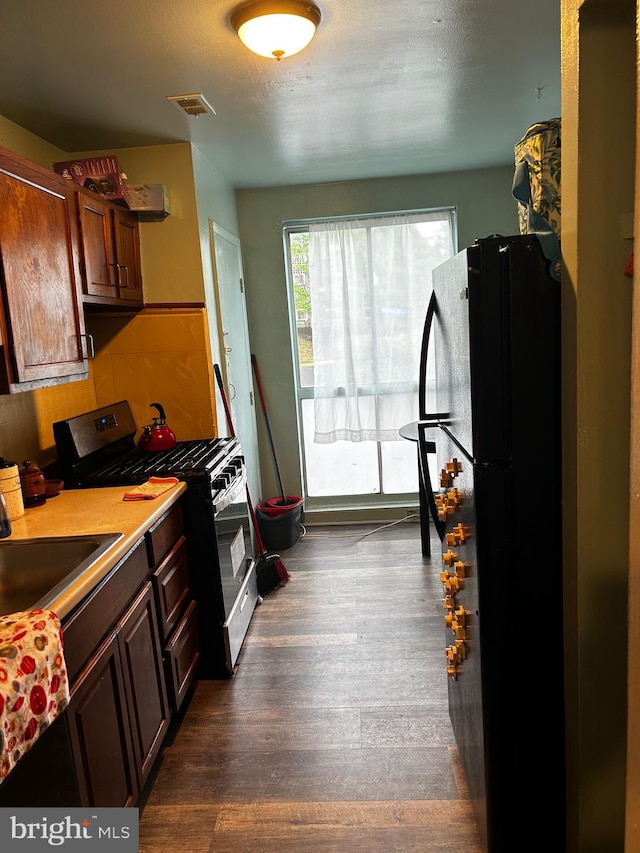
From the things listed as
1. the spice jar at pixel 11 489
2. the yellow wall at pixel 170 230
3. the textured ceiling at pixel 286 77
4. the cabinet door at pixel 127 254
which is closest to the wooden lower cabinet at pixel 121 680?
the spice jar at pixel 11 489

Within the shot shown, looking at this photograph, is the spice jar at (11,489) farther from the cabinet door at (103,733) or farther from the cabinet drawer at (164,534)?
the cabinet door at (103,733)

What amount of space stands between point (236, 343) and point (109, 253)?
4.22 feet

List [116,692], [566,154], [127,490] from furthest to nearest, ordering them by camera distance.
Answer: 1. [127,490]
2. [116,692]
3. [566,154]

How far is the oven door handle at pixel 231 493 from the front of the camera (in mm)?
2561

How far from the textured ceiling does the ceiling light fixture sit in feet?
0.17

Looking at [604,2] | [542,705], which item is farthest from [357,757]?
[604,2]

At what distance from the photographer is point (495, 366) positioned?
4.58 feet

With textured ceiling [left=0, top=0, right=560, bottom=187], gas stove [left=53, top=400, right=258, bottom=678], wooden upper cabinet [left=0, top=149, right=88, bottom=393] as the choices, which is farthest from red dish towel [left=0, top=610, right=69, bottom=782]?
textured ceiling [left=0, top=0, right=560, bottom=187]

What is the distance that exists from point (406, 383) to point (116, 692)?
2.97 meters

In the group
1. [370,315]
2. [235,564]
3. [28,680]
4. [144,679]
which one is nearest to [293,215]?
[370,315]

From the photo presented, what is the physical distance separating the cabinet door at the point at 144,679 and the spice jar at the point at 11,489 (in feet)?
1.72

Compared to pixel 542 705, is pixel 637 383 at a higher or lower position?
higher

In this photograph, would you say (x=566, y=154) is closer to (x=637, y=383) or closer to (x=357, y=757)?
(x=637, y=383)

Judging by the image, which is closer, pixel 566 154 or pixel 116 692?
pixel 566 154
